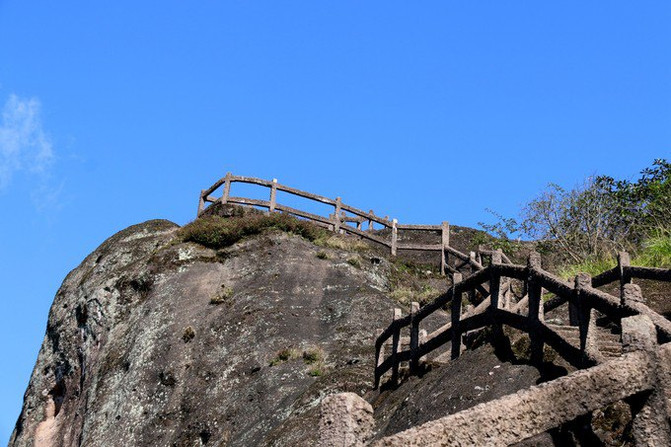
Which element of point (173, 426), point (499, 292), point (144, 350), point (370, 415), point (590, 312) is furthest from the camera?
point (144, 350)

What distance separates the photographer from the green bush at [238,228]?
99.1 ft

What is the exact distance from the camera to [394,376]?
51.3 ft

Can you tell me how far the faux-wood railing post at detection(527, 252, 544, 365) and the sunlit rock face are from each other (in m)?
4.77

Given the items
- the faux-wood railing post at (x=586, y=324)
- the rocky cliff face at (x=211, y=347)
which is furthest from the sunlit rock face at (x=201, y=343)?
the faux-wood railing post at (x=586, y=324)

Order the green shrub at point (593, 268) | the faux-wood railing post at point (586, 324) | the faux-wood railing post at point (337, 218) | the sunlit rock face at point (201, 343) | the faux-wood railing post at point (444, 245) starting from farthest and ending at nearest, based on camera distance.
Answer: the faux-wood railing post at point (444, 245) → the faux-wood railing post at point (337, 218) → the green shrub at point (593, 268) → the sunlit rock face at point (201, 343) → the faux-wood railing post at point (586, 324)

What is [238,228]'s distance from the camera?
30.5 m

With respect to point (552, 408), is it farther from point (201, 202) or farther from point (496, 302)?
point (201, 202)

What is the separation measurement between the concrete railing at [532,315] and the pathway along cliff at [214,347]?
0.60 meters

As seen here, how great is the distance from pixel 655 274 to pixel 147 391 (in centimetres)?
1406

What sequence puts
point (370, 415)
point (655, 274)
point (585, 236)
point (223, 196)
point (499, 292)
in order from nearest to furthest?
point (370, 415) → point (499, 292) → point (655, 274) → point (585, 236) → point (223, 196)

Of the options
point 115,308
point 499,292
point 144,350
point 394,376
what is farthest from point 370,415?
point 115,308

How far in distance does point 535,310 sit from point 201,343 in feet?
48.6

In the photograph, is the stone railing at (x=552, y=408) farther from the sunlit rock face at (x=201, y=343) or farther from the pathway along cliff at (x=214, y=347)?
the sunlit rock face at (x=201, y=343)

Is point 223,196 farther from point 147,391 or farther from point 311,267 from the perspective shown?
point 147,391
